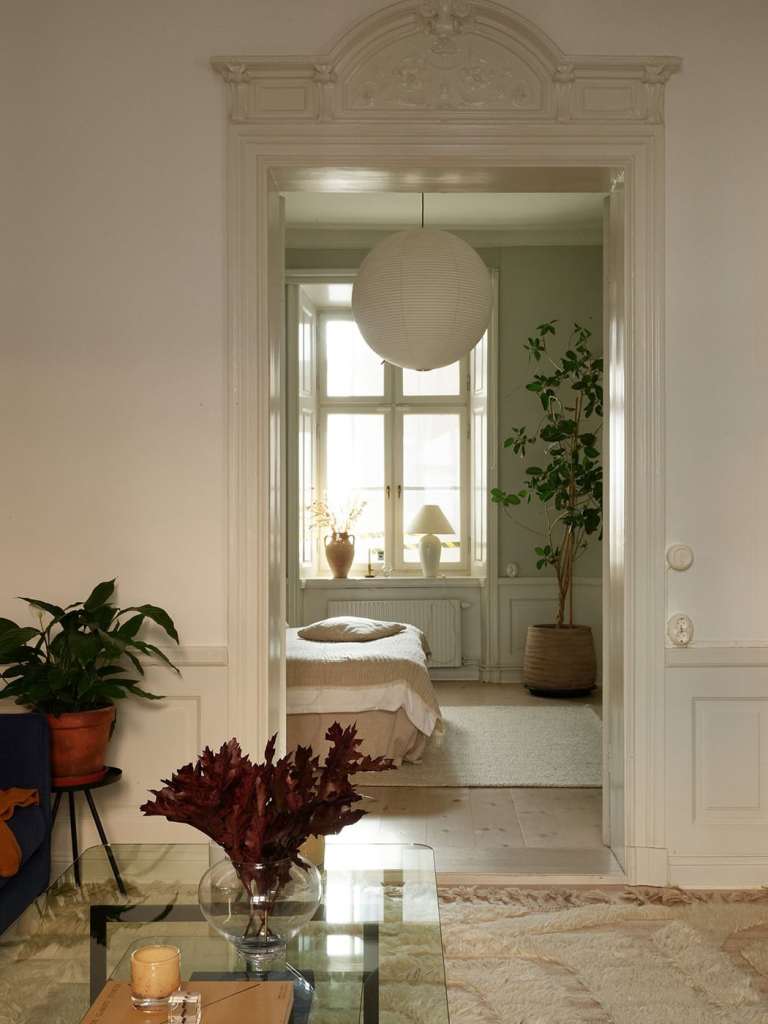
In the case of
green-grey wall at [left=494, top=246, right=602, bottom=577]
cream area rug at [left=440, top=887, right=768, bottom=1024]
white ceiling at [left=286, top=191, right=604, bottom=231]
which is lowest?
cream area rug at [left=440, top=887, right=768, bottom=1024]

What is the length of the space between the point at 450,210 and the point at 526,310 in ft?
3.04

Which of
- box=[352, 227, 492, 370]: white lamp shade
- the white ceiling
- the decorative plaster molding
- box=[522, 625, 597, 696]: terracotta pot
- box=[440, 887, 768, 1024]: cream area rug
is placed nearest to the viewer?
box=[440, 887, 768, 1024]: cream area rug

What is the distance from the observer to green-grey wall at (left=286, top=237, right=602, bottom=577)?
7.31 meters

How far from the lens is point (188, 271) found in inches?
137

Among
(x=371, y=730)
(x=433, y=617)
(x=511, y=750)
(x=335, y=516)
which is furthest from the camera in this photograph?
(x=335, y=516)

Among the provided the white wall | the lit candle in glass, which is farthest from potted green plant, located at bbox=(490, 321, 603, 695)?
the lit candle in glass

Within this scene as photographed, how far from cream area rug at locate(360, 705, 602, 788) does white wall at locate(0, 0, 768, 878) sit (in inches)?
56.8

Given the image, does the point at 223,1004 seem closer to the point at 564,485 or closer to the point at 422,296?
the point at 422,296

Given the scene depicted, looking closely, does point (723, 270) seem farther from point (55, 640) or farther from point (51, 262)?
point (55, 640)

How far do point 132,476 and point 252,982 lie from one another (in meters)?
2.03

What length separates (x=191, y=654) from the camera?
348cm

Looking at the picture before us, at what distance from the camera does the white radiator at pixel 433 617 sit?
730 centimetres

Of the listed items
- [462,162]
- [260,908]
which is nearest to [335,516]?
[462,162]

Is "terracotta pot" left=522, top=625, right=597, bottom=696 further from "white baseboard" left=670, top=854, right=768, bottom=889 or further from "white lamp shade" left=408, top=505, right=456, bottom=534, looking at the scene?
"white baseboard" left=670, top=854, right=768, bottom=889
